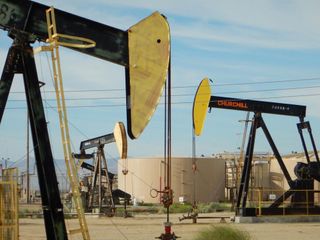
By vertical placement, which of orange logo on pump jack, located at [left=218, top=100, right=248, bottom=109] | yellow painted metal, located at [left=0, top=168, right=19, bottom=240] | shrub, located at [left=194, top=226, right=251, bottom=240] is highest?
orange logo on pump jack, located at [left=218, top=100, right=248, bottom=109]

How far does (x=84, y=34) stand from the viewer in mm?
7176

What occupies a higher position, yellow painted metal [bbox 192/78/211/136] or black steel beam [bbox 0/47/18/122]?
yellow painted metal [bbox 192/78/211/136]

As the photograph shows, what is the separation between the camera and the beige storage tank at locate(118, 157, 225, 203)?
4306 centimetres

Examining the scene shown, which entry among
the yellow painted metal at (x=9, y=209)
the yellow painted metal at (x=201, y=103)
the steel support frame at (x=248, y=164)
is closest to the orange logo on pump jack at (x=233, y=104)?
the steel support frame at (x=248, y=164)

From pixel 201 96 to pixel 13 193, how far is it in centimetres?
1024

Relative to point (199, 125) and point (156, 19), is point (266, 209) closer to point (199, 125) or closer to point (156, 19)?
point (199, 125)

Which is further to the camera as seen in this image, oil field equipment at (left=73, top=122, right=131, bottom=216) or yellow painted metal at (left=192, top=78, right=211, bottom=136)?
oil field equipment at (left=73, top=122, right=131, bottom=216)

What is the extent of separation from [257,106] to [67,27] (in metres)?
12.8

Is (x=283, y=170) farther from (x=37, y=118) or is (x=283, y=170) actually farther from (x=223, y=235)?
(x=37, y=118)

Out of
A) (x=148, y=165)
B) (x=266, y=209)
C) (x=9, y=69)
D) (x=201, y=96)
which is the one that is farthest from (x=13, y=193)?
(x=148, y=165)

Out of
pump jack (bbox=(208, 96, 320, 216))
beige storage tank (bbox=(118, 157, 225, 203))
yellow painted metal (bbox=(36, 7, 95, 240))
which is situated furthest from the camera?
beige storage tank (bbox=(118, 157, 225, 203))

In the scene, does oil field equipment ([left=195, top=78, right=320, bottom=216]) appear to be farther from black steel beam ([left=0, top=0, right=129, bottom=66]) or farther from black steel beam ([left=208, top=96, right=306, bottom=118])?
black steel beam ([left=0, top=0, right=129, bottom=66])

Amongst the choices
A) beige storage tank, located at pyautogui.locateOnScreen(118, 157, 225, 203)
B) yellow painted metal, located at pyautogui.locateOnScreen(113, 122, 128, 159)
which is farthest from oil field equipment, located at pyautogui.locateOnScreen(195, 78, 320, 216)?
beige storage tank, located at pyautogui.locateOnScreen(118, 157, 225, 203)

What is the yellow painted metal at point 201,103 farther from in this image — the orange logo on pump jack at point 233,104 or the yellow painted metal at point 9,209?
the yellow painted metal at point 9,209
